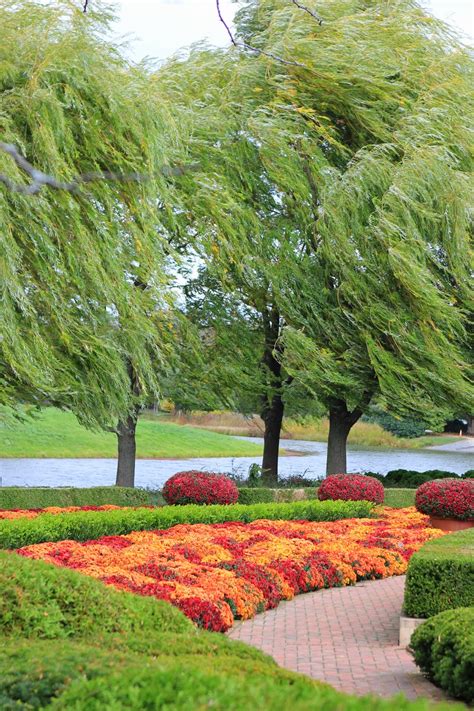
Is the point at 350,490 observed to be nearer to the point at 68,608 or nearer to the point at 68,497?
the point at 68,497

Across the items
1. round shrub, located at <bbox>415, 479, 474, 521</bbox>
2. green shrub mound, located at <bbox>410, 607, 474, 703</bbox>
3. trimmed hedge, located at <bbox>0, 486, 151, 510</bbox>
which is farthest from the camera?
trimmed hedge, located at <bbox>0, 486, 151, 510</bbox>

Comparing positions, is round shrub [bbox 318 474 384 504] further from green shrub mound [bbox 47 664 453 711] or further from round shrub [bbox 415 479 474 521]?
green shrub mound [bbox 47 664 453 711]

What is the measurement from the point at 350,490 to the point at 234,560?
6814mm

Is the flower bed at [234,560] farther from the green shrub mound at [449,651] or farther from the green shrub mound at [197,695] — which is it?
the green shrub mound at [197,695]

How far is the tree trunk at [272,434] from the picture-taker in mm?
20766

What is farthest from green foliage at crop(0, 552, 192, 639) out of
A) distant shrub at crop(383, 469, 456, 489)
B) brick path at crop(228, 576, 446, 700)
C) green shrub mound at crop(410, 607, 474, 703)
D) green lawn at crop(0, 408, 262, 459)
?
green lawn at crop(0, 408, 262, 459)

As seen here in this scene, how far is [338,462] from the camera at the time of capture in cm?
1969

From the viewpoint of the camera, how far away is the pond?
2700 cm

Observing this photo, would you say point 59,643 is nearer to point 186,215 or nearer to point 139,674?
point 139,674

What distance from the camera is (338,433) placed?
19.8 m

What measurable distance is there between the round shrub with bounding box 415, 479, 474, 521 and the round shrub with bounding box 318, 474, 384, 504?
2.27 meters

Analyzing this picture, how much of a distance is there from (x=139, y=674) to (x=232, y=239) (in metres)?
14.7

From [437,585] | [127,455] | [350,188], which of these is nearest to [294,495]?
[127,455]

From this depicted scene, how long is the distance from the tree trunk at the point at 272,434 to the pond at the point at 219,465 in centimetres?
236
